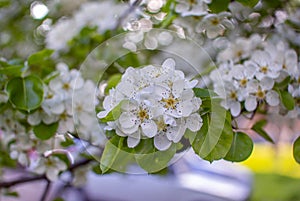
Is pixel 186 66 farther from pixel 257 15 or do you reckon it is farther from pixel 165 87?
pixel 257 15

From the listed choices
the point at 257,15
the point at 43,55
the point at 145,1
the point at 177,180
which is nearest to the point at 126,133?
the point at 43,55

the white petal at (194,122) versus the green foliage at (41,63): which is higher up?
the white petal at (194,122)

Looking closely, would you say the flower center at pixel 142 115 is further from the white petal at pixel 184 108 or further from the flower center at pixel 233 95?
the flower center at pixel 233 95

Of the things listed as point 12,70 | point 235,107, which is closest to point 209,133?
point 235,107

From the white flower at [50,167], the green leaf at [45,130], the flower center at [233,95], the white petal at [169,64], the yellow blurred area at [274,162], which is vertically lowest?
the yellow blurred area at [274,162]

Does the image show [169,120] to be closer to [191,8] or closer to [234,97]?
[234,97]

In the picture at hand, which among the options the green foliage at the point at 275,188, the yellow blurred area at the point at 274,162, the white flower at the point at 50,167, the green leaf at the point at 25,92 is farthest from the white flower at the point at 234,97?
the yellow blurred area at the point at 274,162

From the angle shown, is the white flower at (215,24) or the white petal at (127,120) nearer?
the white petal at (127,120)
